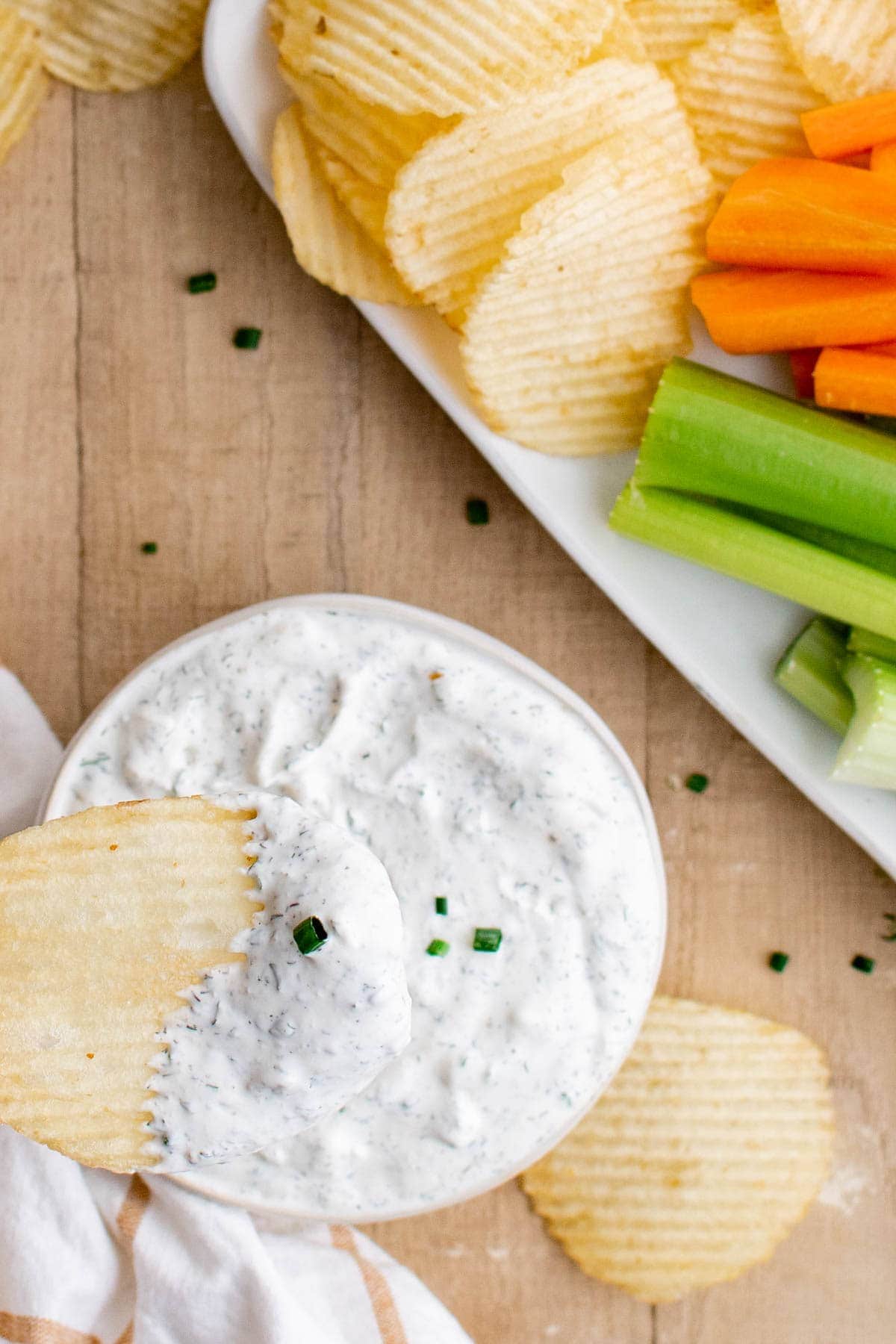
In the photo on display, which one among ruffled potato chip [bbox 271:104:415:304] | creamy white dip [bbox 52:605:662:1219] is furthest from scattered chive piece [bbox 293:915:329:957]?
Result: ruffled potato chip [bbox 271:104:415:304]

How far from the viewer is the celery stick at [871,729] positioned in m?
1.45

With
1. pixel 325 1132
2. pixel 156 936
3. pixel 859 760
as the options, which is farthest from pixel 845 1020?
pixel 156 936

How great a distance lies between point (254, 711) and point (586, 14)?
0.84m

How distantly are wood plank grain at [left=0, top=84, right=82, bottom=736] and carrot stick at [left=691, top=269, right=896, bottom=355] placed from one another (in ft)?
2.74

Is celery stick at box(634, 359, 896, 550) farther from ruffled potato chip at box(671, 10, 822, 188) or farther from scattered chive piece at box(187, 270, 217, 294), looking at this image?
scattered chive piece at box(187, 270, 217, 294)

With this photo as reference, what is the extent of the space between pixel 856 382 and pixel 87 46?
3.43 feet

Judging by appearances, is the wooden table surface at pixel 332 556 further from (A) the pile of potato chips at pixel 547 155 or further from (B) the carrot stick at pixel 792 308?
(B) the carrot stick at pixel 792 308

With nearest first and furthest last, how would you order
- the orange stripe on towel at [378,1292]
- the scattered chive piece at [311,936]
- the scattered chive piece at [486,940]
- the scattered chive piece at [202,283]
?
the scattered chive piece at [311,936] < the scattered chive piece at [486,940] < the orange stripe on towel at [378,1292] < the scattered chive piece at [202,283]

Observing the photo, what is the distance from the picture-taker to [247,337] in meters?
1.65

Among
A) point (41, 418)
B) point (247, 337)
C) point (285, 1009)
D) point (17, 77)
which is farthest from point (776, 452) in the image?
point (17, 77)

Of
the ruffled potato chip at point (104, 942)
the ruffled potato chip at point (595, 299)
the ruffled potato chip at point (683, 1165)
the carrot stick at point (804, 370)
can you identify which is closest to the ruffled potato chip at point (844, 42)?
the ruffled potato chip at point (595, 299)

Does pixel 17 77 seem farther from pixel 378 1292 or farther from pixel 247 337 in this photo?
pixel 378 1292

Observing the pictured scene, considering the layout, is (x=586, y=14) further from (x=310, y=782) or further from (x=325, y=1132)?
(x=325, y=1132)

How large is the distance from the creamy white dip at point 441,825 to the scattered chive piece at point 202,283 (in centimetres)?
51
